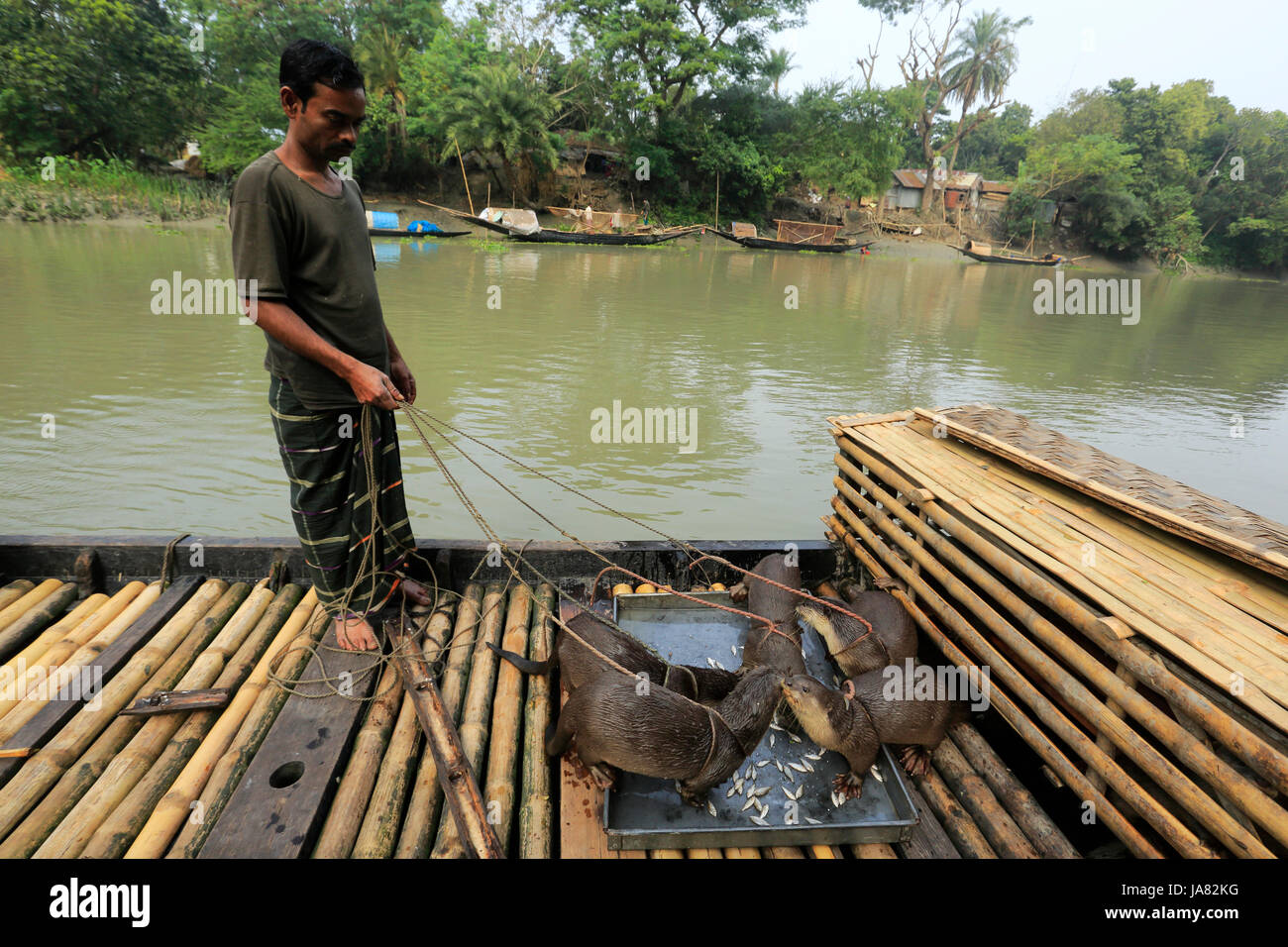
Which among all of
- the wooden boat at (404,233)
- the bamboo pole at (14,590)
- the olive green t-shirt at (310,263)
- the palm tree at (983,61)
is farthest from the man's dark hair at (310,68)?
the palm tree at (983,61)

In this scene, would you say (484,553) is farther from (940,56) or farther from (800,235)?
(940,56)

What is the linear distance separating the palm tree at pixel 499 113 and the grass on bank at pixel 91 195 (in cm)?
1016

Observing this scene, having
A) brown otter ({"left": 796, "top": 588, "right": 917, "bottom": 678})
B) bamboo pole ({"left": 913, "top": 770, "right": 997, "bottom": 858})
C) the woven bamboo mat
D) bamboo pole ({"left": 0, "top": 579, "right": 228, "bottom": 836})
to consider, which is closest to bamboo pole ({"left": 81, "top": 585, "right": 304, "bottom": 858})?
bamboo pole ({"left": 0, "top": 579, "right": 228, "bottom": 836})

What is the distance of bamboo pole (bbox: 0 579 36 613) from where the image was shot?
341 cm

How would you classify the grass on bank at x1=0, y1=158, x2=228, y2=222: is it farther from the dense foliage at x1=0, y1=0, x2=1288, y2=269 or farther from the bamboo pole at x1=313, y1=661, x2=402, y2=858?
the bamboo pole at x1=313, y1=661, x2=402, y2=858

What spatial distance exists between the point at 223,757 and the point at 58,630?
4.92 feet

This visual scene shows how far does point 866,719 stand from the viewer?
271 centimetres

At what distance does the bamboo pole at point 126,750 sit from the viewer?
89.4 inches

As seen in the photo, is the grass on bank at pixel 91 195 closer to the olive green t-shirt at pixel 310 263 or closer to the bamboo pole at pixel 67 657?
the bamboo pole at pixel 67 657

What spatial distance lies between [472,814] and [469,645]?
1.16 meters

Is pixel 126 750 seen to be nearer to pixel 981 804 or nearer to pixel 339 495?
pixel 339 495

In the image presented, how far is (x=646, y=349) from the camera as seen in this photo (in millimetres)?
11523

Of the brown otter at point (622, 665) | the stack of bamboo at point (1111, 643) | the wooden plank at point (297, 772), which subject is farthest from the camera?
the brown otter at point (622, 665)

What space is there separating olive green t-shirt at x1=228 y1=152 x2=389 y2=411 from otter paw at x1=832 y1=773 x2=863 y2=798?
2639 mm
